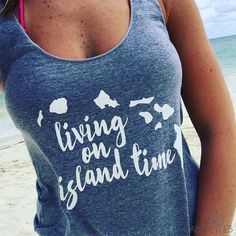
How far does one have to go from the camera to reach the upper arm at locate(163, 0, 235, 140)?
32.2 inches

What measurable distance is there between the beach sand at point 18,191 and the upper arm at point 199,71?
3104 millimetres

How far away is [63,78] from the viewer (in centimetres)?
70

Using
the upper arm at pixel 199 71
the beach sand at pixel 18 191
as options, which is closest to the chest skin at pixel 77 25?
the upper arm at pixel 199 71

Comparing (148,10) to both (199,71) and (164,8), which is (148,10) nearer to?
(164,8)

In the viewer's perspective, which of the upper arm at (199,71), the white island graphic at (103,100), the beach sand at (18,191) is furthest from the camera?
the beach sand at (18,191)

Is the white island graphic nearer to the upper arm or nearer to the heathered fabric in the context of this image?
the heathered fabric

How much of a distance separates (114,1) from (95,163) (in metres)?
0.32

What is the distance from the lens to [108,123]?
28.5 inches

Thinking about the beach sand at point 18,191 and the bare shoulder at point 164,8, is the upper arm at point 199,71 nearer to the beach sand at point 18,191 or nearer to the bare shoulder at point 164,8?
the bare shoulder at point 164,8

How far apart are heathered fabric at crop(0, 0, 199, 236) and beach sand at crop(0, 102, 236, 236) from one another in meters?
3.18

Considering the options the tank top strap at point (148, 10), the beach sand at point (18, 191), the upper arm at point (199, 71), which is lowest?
the beach sand at point (18, 191)

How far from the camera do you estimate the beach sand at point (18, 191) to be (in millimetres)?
4348

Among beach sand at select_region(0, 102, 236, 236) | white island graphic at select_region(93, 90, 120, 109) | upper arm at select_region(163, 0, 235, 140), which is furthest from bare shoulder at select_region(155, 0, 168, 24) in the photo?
beach sand at select_region(0, 102, 236, 236)

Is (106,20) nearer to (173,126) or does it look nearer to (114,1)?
(114,1)
